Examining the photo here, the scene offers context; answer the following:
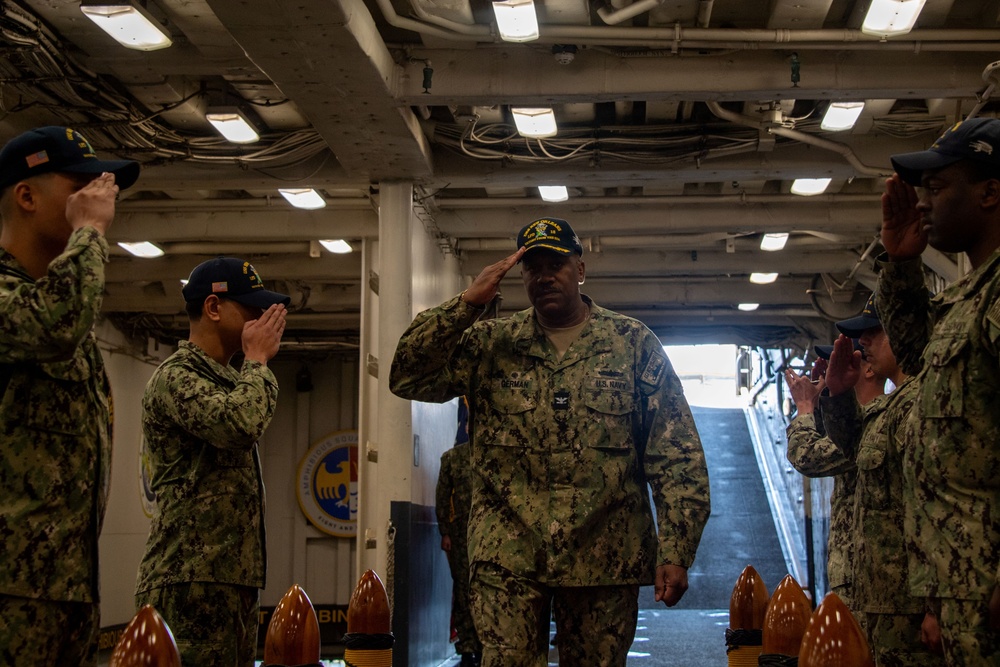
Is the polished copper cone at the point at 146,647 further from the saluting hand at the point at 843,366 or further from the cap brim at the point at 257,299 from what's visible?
the saluting hand at the point at 843,366

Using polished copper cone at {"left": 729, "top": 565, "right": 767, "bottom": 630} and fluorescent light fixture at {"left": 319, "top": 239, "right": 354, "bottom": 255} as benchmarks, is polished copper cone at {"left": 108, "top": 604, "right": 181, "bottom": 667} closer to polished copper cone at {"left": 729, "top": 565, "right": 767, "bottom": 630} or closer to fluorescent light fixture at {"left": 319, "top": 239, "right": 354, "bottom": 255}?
polished copper cone at {"left": 729, "top": 565, "right": 767, "bottom": 630}

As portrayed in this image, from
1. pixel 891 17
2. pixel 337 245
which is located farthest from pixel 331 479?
pixel 891 17

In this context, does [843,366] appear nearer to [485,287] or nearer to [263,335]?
[485,287]

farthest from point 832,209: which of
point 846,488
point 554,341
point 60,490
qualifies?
point 60,490

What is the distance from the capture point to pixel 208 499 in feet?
10.9

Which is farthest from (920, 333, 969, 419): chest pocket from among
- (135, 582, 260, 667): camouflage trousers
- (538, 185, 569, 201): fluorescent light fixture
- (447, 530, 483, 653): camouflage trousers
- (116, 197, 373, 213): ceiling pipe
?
(116, 197, 373, 213): ceiling pipe

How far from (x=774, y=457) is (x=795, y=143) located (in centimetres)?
1174

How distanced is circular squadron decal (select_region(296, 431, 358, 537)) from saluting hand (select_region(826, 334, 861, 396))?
12.7 metres

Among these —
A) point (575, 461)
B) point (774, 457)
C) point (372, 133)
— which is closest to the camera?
point (575, 461)

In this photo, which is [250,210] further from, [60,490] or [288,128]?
[60,490]

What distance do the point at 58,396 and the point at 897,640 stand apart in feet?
9.81

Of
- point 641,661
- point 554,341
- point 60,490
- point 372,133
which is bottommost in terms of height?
point 641,661

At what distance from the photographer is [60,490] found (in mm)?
2422

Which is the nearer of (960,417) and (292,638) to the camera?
(960,417)
